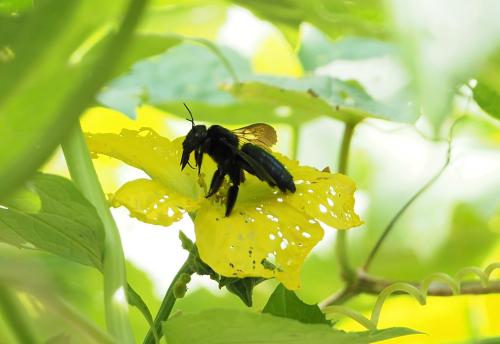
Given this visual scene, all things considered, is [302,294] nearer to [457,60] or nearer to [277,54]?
[277,54]

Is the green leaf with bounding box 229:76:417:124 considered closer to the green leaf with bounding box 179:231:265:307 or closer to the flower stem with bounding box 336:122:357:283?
the flower stem with bounding box 336:122:357:283

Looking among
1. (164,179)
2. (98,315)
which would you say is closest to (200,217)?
(164,179)

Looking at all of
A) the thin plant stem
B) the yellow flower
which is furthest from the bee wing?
the thin plant stem

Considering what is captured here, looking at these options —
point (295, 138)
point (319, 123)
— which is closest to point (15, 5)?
point (295, 138)

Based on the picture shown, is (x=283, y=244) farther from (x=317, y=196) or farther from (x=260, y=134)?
(x=260, y=134)

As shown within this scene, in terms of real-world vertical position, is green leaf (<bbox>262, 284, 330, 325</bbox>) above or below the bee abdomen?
below

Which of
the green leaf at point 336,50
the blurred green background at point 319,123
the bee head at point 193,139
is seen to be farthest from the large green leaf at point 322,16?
the green leaf at point 336,50

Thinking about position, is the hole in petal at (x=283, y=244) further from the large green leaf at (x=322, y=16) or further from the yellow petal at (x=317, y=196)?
the large green leaf at (x=322, y=16)
